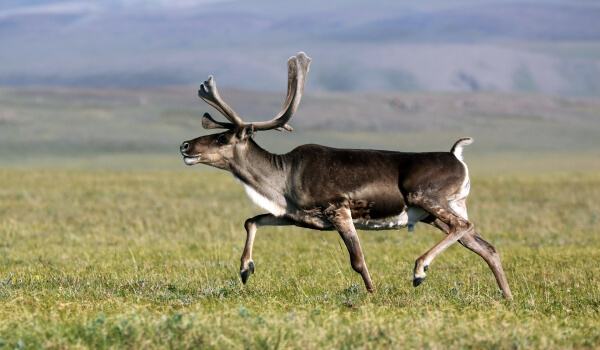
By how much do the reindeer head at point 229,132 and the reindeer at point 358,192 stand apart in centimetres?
2

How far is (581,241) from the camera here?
18.8 metres

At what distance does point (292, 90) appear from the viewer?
40.4 ft

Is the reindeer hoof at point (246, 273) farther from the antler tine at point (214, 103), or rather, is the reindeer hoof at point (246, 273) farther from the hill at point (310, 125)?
the hill at point (310, 125)

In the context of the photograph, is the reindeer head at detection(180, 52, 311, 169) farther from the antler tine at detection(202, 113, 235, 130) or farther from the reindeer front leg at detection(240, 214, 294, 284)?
the reindeer front leg at detection(240, 214, 294, 284)

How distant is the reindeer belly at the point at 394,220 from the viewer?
1156 cm

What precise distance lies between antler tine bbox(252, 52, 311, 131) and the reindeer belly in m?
1.46

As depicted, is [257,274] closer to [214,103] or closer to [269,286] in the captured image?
[269,286]

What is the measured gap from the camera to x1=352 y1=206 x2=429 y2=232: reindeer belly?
11562 mm

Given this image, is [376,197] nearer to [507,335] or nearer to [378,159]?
[378,159]

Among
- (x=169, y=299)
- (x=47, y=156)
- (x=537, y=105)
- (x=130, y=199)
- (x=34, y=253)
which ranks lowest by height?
(x=537, y=105)

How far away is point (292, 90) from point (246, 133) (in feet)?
2.36

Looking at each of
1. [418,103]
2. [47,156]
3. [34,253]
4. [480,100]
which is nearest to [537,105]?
[480,100]

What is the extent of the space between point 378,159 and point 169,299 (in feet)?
9.65

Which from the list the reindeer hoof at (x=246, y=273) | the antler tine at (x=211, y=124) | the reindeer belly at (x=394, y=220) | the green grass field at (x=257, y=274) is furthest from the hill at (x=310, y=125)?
the reindeer hoof at (x=246, y=273)
